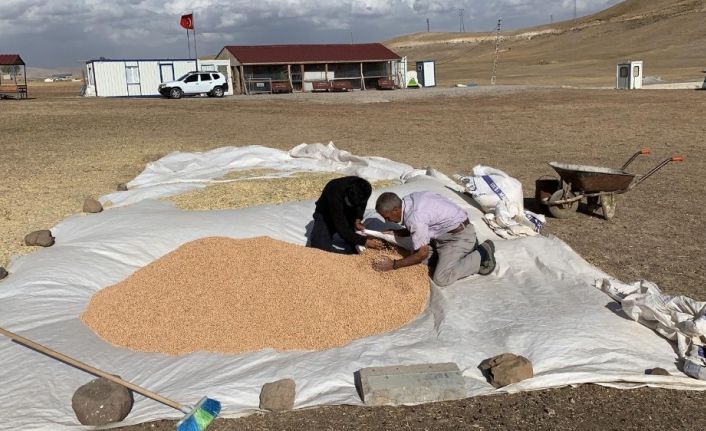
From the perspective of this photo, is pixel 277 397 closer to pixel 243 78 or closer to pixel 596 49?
pixel 243 78

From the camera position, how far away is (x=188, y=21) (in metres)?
28.4

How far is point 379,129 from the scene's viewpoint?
12359 millimetres

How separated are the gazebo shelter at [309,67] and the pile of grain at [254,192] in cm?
2011

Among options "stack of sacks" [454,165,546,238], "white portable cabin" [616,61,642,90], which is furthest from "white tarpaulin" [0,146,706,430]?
"white portable cabin" [616,61,642,90]

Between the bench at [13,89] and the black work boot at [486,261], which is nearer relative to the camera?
the black work boot at [486,261]

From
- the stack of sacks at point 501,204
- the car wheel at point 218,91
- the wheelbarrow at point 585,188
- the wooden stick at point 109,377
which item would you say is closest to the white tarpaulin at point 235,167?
the stack of sacks at point 501,204

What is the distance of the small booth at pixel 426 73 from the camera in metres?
27.2

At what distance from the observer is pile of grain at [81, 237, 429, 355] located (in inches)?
124

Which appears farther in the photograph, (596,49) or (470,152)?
(596,49)

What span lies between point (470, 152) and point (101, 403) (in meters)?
7.54

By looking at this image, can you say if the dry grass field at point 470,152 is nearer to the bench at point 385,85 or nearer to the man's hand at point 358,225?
the man's hand at point 358,225

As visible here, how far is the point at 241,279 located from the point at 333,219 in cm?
82

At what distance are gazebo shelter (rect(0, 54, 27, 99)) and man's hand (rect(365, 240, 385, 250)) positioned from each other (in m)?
23.0

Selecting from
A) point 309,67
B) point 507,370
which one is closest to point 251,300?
point 507,370
